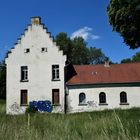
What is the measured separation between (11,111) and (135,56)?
161 ft

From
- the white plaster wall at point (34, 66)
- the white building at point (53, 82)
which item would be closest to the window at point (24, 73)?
the white building at point (53, 82)

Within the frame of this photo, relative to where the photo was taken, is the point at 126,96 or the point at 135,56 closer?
the point at 126,96

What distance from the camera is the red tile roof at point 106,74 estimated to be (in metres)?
36.3

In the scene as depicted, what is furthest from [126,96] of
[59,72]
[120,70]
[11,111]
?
[11,111]

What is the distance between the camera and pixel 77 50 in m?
78.2

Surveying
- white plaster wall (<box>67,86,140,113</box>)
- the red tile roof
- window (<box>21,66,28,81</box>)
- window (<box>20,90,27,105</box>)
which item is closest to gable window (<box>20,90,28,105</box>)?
window (<box>20,90,27,105</box>)

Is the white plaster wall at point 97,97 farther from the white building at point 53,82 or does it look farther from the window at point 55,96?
the window at point 55,96

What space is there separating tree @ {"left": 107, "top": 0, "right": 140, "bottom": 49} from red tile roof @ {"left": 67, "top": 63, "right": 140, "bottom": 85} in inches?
183

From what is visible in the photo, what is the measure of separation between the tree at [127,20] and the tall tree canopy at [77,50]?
36857mm

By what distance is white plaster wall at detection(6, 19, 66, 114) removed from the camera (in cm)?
3659

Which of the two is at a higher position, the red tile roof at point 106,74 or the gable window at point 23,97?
the red tile roof at point 106,74

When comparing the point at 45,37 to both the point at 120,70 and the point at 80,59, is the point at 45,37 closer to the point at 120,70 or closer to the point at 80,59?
the point at 120,70

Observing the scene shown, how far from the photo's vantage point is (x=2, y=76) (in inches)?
2383

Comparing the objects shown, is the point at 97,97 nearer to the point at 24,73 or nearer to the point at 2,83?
the point at 24,73
